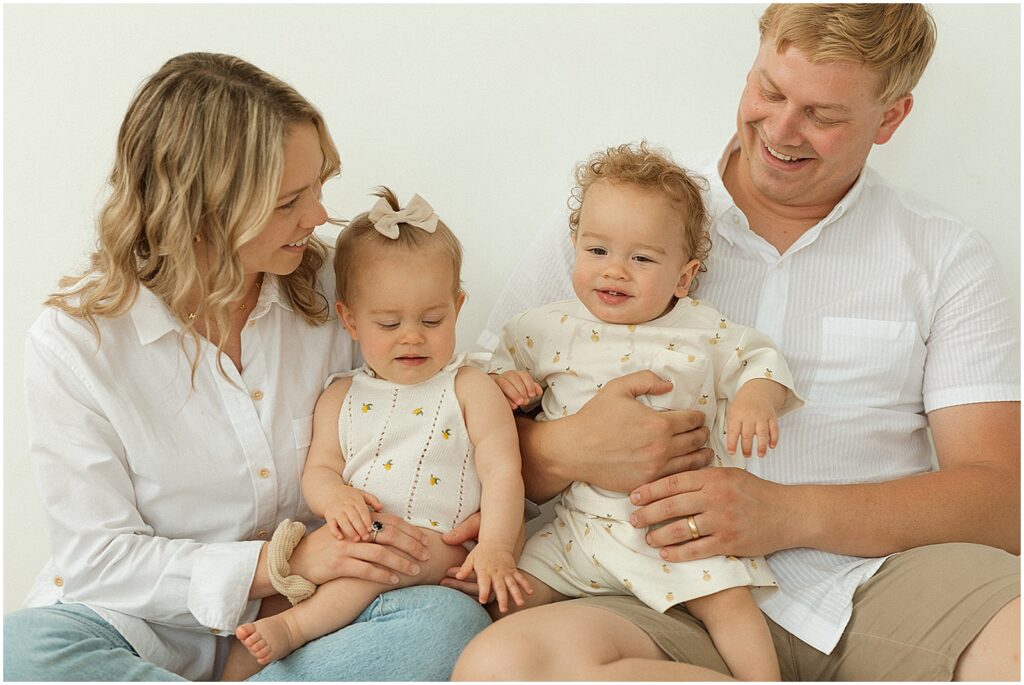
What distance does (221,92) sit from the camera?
1780 millimetres

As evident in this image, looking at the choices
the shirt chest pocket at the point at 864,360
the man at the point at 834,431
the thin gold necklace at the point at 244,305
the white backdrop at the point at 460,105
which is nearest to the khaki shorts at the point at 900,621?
the man at the point at 834,431

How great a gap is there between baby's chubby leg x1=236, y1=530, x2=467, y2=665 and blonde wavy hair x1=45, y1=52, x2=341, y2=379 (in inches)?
18.4

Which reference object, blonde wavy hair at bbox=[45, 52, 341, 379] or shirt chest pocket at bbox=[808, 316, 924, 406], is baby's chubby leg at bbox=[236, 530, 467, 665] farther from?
shirt chest pocket at bbox=[808, 316, 924, 406]

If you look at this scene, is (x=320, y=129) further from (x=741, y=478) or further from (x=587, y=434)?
(x=741, y=478)

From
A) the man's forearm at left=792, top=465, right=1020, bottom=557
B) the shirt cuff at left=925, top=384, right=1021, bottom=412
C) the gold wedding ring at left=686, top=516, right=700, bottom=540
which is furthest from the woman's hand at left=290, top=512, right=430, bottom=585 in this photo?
the shirt cuff at left=925, top=384, right=1021, bottom=412

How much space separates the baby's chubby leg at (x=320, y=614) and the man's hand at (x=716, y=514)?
380 mm

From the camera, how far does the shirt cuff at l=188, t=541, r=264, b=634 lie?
1.80 m

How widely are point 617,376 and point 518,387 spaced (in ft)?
0.60

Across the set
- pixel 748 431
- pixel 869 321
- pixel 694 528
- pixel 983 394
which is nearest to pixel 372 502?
pixel 694 528

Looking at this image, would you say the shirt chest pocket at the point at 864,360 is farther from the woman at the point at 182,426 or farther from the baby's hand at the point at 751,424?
the woman at the point at 182,426

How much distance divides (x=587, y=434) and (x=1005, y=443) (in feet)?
2.67

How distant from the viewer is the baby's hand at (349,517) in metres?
1.81

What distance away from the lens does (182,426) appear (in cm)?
189

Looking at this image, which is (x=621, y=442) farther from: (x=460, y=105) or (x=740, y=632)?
(x=460, y=105)
